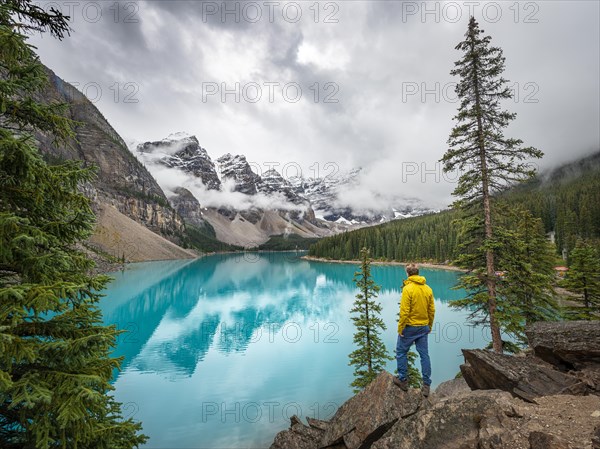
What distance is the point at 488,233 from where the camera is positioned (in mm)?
14305

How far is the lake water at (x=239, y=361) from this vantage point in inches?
661

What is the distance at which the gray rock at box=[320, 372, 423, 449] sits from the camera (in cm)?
734

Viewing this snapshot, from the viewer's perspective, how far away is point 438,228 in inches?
4729

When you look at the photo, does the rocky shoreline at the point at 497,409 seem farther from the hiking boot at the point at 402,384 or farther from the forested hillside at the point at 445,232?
the forested hillside at the point at 445,232

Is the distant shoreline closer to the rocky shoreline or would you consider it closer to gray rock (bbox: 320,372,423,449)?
the rocky shoreline

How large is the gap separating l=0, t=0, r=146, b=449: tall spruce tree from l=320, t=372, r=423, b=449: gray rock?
5103mm

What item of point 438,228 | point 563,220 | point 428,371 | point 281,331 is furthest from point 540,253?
point 438,228

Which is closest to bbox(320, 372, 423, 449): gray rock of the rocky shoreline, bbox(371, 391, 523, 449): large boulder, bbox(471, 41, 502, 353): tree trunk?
the rocky shoreline

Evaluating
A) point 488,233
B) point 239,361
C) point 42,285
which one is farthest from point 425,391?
point 239,361

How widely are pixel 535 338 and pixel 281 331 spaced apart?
29.4 m

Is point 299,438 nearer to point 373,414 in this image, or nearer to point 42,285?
point 373,414

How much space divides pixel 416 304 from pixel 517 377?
11.8ft

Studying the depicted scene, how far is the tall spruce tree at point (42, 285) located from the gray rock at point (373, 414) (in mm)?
5103

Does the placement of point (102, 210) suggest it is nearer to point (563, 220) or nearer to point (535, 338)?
point (535, 338)
